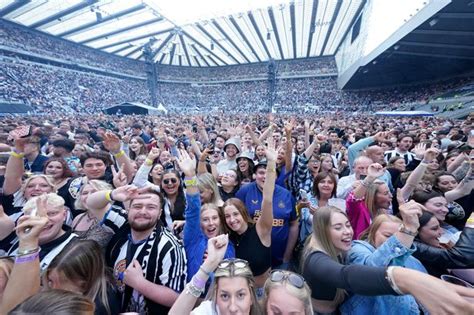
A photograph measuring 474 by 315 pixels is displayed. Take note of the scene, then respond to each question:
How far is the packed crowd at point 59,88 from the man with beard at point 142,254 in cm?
2468

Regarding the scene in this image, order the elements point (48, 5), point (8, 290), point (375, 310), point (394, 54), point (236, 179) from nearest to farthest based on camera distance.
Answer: point (8, 290)
point (375, 310)
point (236, 179)
point (394, 54)
point (48, 5)

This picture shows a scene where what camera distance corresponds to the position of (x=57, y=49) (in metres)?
32.7

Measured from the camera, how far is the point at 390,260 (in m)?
1.34

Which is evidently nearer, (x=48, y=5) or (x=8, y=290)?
(x=8, y=290)

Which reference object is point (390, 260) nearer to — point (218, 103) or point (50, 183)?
point (50, 183)

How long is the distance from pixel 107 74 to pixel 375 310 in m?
46.7

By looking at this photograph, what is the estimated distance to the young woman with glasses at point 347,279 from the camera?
82cm

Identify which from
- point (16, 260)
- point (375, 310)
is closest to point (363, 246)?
point (375, 310)

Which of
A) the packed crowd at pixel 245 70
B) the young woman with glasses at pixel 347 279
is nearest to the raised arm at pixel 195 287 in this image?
the young woman with glasses at pixel 347 279

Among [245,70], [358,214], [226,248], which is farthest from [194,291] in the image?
[245,70]

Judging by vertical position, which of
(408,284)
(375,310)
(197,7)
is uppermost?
(197,7)

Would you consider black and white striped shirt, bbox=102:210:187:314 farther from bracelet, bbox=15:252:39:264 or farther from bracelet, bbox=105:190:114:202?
bracelet, bbox=15:252:39:264

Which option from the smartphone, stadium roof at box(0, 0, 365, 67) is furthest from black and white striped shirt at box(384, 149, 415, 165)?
stadium roof at box(0, 0, 365, 67)

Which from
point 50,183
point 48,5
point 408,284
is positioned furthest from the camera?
point 48,5
